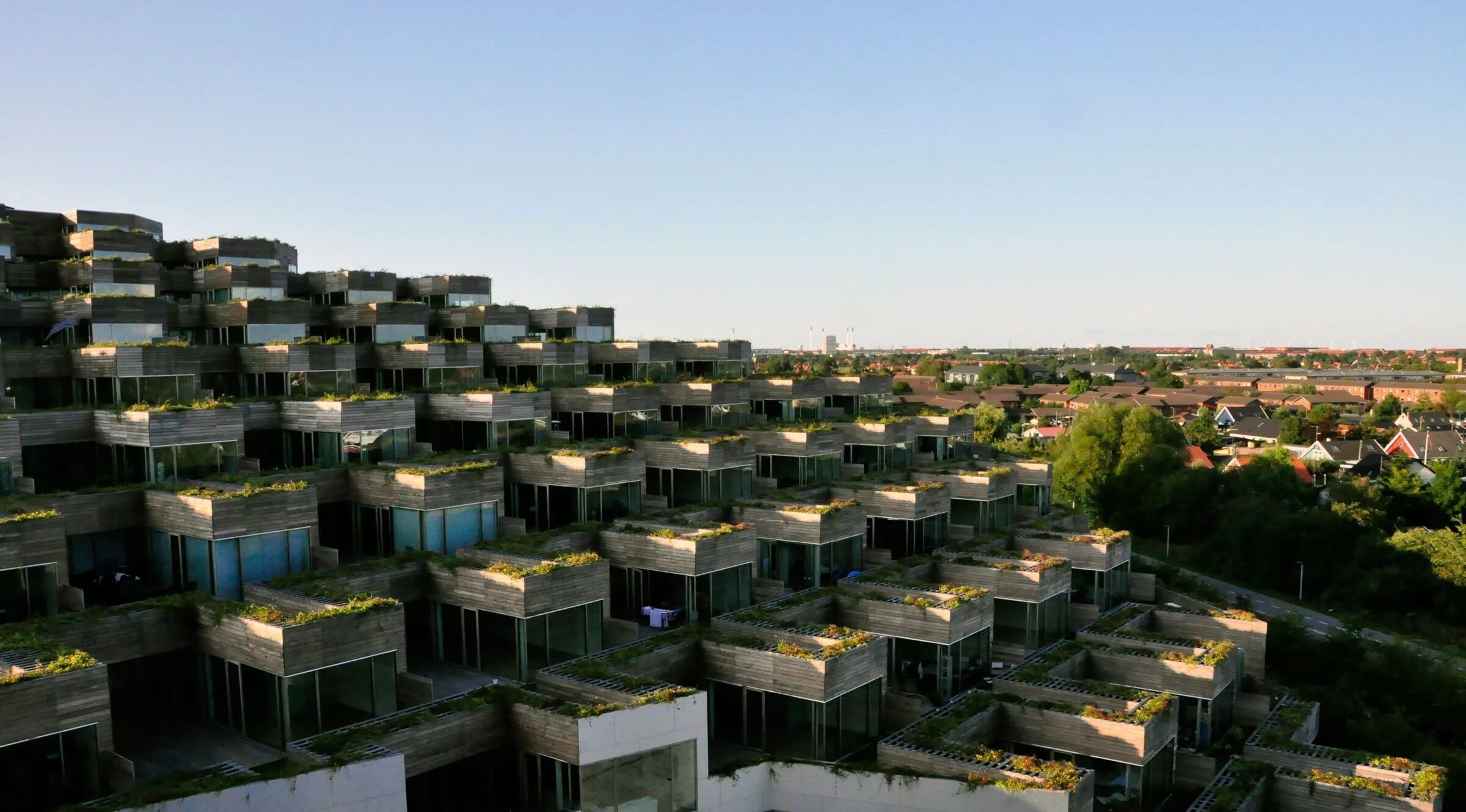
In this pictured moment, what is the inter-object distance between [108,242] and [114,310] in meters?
15.6

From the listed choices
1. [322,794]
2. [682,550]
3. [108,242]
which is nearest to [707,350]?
[682,550]

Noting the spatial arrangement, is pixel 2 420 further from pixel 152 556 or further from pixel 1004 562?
pixel 1004 562

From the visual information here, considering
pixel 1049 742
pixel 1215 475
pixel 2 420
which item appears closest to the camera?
pixel 1049 742

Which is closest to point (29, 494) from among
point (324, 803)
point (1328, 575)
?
point (324, 803)

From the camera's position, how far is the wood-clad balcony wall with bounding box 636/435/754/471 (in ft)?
156

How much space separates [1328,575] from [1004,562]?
1766 inches

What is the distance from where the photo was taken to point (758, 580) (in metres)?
42.1

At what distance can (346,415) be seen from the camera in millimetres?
42031

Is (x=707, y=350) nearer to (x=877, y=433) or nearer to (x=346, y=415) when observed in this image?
(x=877, y=433)

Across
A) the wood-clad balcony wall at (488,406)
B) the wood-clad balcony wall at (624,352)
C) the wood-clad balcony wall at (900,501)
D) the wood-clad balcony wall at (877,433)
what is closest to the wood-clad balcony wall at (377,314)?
the wood-clad balcony wall at (624,352)

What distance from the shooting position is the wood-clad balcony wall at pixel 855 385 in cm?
6975

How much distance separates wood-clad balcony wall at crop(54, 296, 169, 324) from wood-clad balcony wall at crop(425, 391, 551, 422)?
535 inches

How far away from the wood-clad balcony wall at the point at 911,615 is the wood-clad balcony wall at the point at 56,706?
942 inches

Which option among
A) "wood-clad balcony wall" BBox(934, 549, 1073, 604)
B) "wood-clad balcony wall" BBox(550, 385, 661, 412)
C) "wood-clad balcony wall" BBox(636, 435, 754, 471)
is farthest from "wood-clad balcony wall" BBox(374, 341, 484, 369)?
"wood-clad balcony wall" BBox(934, 549, 1073, 604)
